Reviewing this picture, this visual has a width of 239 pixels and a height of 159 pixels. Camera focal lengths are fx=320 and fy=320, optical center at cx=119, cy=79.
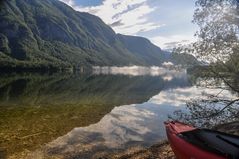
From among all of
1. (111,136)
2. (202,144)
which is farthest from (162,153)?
(111,136)

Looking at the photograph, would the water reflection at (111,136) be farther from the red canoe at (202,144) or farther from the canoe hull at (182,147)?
the red canoe at (202,144)

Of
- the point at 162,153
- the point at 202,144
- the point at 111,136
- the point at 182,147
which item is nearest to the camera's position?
the point at 202,144

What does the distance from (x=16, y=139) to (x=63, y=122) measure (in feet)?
25.7

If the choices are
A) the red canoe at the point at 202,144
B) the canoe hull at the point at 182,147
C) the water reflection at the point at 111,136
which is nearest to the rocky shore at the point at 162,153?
the canoe hull at the point at 182,147

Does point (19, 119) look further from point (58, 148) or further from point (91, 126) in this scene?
point (58, 148)

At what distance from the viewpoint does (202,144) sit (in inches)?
462

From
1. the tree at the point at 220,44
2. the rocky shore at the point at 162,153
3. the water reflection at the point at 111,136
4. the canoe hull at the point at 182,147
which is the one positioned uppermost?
the tree at the point at 220,44

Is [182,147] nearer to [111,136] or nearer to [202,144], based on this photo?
[202,144]

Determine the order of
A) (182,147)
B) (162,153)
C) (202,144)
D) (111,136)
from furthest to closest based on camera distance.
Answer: (111,136)
(162,153)
(182,147)
(202,144)

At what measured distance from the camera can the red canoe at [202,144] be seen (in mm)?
10656

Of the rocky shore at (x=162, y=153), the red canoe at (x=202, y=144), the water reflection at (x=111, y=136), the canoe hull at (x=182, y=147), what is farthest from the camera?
the water reflection at (x=111, y=136)

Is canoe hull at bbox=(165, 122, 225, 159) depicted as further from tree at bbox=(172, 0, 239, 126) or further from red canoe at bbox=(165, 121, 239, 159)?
tree at bbox=(172, 0, 239, 126)

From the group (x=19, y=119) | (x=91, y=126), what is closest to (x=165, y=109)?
(x=91, y=126)

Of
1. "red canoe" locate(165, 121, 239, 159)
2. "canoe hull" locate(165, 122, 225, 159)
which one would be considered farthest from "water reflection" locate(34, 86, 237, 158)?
"red canoe" locate(165, 121, 239, 159)
